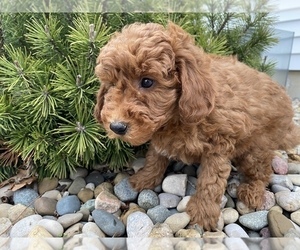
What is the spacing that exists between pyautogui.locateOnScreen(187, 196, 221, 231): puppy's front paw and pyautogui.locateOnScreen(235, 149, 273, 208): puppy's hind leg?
33cm

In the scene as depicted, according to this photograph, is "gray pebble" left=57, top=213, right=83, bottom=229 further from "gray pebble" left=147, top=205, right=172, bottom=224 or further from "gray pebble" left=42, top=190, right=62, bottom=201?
"gray pebble" left=147, top=205, right=172, bottom=224

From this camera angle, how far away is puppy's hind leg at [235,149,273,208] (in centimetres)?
236

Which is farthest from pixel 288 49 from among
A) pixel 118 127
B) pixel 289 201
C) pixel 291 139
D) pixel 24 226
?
pixel 24 226

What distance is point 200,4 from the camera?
2.40 metres

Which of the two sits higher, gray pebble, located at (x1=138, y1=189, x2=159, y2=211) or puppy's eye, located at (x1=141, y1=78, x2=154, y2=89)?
puppy's eye, located at (x1=141, y1=78, x2=154, y2=89)

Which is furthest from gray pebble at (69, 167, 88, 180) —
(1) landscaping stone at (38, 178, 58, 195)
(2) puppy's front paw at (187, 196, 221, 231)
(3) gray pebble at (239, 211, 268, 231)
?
(3) gray pebble at (239, 211, 268, 231)

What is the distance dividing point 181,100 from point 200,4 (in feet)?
3.04

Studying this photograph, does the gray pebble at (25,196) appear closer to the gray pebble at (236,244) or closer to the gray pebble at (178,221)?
the gray pebble at (178,221)

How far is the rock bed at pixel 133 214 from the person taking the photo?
1.82 metres

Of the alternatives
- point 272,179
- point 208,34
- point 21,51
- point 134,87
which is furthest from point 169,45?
point 272,179

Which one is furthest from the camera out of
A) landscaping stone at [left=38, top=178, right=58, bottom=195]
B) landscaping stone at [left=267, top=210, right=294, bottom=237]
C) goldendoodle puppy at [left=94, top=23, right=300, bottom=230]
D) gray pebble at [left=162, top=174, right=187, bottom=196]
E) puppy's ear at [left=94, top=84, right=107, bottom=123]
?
landscaping stone at [left=38, top=178, right=58, bottom=195]

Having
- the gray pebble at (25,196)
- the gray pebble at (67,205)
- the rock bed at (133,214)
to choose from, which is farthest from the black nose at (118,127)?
the gray pebble at (25,196)

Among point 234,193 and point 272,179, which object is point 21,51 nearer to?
point 234,193

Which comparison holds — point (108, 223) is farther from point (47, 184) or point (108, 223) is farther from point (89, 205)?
point (47, 184)
